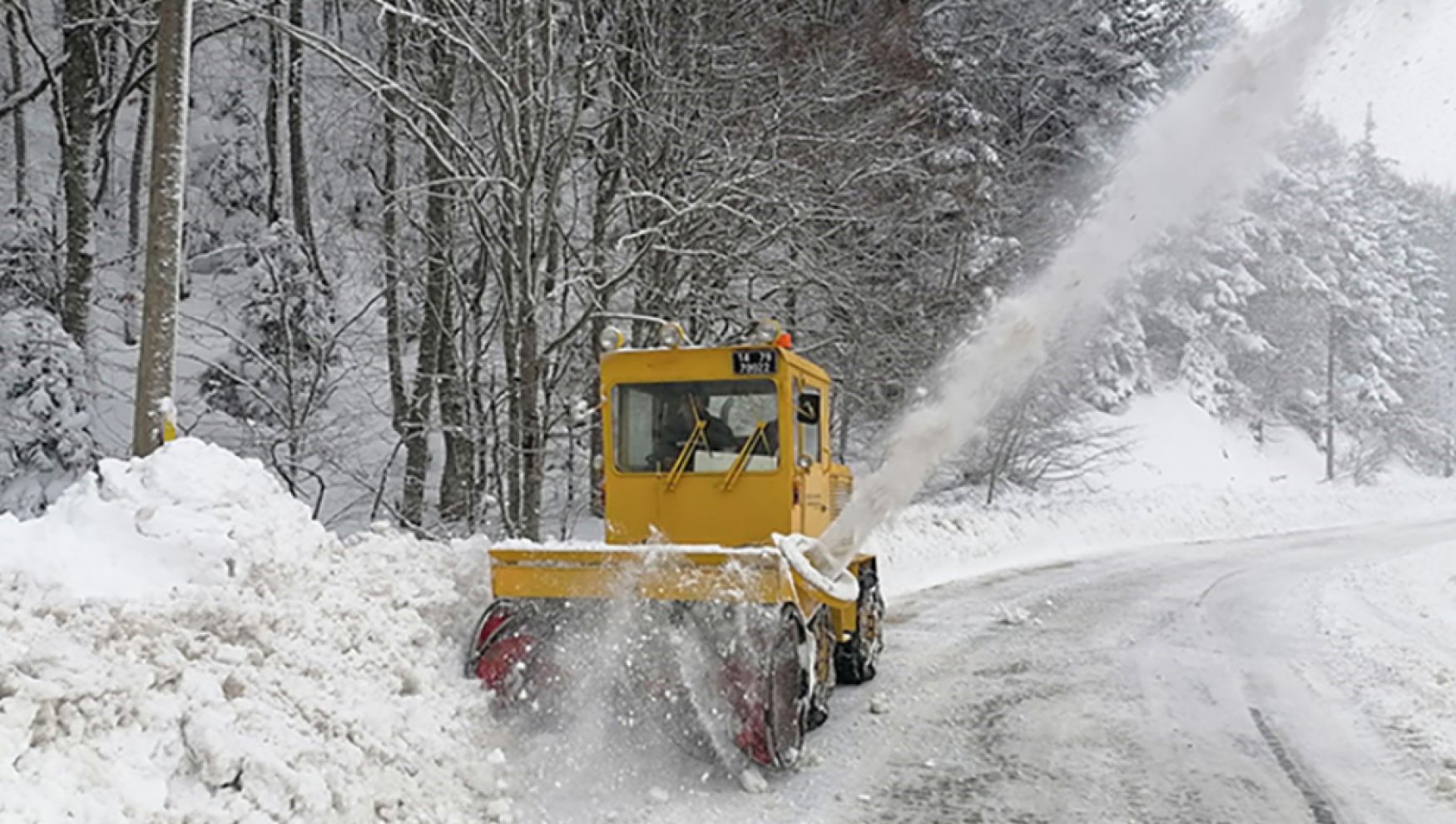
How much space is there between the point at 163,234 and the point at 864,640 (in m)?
5.82

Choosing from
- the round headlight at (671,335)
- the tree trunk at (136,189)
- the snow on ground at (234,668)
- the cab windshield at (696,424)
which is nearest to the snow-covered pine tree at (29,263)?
the tree trunk at (136,189)

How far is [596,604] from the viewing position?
6.45m

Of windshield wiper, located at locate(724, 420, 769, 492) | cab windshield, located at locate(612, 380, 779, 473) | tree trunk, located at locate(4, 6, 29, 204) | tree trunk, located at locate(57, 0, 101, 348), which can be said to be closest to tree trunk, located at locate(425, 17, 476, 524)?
tree trunk, located at locate(57, 0, 101, 348)

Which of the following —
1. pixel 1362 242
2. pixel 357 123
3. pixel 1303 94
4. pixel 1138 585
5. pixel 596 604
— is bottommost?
pixel 1138 585

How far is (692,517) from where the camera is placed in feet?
25.0

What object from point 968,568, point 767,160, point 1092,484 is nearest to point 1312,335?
point 1092,484

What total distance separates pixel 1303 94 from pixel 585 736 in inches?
319

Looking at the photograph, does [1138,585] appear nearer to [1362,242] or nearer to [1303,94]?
[1303,94]

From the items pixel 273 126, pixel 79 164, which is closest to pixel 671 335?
pixel 79 164

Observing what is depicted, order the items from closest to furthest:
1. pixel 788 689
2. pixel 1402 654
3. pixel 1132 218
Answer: pixel 788 689
pixel 1402 654
pixel 1132 218

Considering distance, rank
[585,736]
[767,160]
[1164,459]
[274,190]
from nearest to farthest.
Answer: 1. [585,736]
2. [767,160]
3. [274,190]
4. [1164,459]

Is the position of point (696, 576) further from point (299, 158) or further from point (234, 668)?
point (299, 158)

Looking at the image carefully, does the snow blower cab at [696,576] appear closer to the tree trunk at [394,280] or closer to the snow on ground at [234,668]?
the snow on ground at [234,668]

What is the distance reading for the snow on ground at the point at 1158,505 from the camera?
17.9 metres
